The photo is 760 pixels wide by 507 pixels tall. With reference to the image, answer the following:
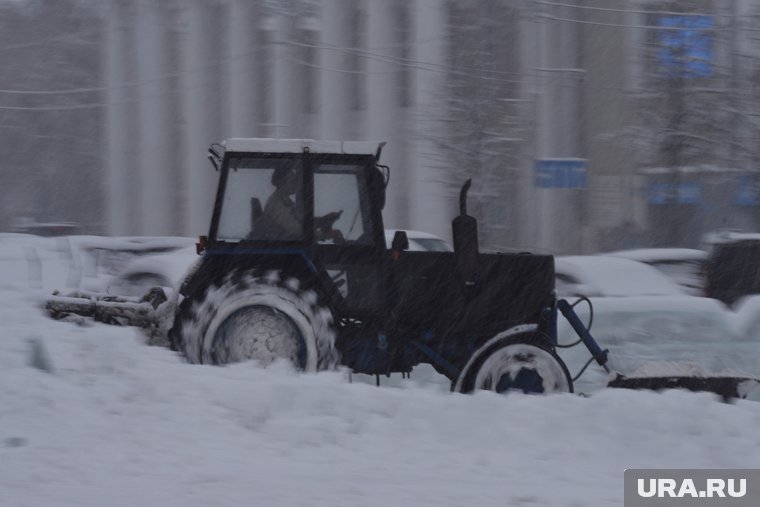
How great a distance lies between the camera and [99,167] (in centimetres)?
3366

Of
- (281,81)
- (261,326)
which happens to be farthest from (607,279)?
(281,81)

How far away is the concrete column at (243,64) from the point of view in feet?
86.0

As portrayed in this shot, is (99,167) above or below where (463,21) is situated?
below

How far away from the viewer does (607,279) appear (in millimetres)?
13109

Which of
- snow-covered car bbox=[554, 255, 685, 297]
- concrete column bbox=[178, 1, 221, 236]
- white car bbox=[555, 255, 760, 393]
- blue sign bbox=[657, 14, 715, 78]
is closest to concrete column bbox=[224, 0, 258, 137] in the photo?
concrete column bbox=[178, 1, 221, 236]

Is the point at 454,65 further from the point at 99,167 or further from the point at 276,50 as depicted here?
the point at 99,167

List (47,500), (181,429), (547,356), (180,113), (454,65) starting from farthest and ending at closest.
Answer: (180,113)
(454,65)
(547,356)
(181,429)
(47,500)

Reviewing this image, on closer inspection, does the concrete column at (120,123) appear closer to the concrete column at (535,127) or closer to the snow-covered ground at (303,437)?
the concrete column at (535,127)

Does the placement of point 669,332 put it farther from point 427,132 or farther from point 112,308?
point 427,132

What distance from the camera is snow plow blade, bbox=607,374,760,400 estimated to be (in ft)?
22.4

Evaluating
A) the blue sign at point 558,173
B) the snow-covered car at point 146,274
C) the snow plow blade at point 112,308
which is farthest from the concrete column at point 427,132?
the snow plow blade at point 112,308

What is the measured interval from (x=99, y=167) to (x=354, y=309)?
93.0 feet

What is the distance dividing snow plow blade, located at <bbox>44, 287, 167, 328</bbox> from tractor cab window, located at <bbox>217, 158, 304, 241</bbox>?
2.52ft

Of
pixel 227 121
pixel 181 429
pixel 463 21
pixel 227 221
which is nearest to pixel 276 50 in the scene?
pixel 227 121
